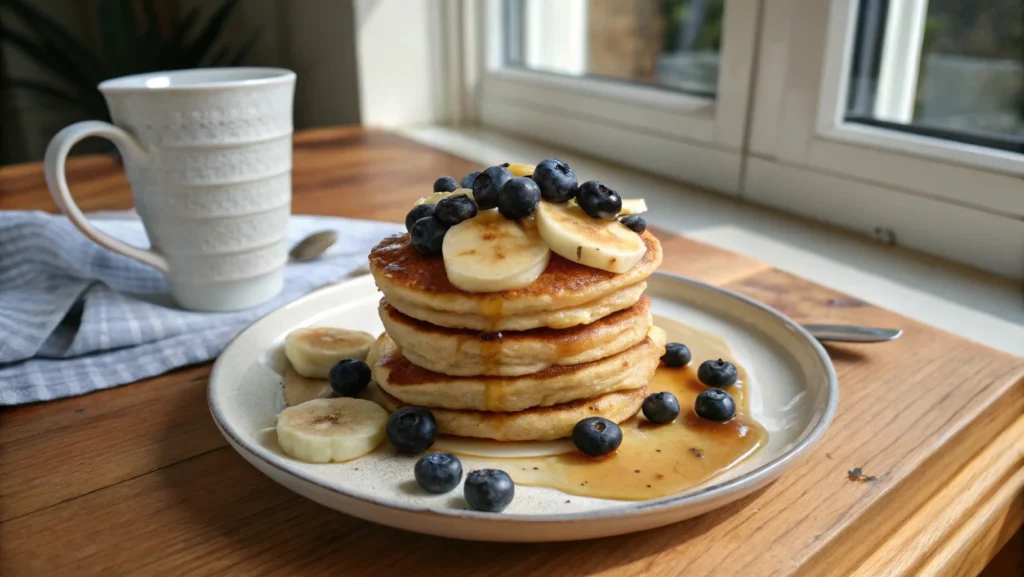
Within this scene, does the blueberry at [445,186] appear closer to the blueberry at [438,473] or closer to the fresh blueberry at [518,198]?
the fresh blueberry at [518,198]

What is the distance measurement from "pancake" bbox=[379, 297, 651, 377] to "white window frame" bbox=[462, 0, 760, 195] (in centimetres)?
98

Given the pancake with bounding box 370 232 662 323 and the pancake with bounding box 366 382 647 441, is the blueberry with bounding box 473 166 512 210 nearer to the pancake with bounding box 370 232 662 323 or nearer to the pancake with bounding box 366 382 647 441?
the pancake with bounding box 370 232 662 323

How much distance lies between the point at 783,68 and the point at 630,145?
50 cm

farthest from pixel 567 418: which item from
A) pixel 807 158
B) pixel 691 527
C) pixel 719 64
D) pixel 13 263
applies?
pixel 719 64

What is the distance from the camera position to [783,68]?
146 cm

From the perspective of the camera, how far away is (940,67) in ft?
4.95

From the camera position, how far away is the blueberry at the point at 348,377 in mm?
791

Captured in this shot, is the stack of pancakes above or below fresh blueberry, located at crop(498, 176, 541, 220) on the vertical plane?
below

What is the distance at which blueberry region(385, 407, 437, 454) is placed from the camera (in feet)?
2.25

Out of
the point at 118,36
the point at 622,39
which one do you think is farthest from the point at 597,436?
the point at 118,36

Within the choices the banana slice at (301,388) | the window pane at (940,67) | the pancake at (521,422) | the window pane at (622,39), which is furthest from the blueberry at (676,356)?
the window pane at (622,39)

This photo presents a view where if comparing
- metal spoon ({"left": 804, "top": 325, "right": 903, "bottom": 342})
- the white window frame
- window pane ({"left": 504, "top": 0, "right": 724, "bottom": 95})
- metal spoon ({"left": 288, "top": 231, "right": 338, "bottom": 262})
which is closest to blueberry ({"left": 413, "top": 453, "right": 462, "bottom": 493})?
metal spoon ({"left": 804, "top": 325, "right": 903, "bottom": 342})

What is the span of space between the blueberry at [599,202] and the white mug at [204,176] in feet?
1.49

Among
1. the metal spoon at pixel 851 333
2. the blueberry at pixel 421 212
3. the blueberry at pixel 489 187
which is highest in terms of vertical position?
the blueberry at pixel 489 187
